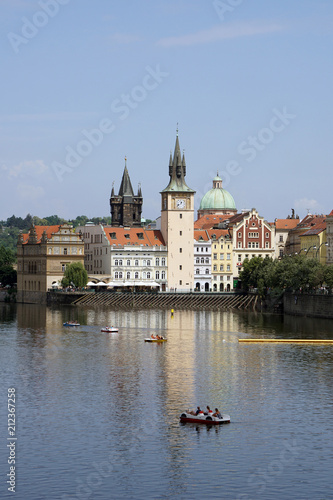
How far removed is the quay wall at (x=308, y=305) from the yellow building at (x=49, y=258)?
165 feet

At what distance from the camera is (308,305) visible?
130 metres

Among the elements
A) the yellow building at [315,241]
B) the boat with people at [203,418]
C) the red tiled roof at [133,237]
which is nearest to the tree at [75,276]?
the red tiled roof at [133,237]

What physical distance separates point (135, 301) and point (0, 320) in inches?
1611

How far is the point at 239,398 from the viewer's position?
202 ft

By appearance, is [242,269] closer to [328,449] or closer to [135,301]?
[135,301]

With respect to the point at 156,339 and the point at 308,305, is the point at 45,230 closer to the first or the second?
the point at 308,305

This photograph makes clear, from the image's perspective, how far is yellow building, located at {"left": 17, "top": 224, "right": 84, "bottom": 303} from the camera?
590 ft

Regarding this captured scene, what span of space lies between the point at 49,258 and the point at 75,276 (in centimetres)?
1146

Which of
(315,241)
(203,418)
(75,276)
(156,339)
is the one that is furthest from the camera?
(315,241)

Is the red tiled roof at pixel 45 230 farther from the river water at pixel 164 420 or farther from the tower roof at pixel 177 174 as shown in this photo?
the river water at pixel 164 420

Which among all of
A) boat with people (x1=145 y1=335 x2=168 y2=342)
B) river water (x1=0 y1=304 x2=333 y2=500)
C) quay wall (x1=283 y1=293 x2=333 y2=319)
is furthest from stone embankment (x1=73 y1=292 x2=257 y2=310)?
river water (x1=0 y1=304 x2=333 y2=500)

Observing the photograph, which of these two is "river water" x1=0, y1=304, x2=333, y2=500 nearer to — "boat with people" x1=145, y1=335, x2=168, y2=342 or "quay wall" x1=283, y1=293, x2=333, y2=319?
"boat with people" x1=145, y1=335, x2=168, y2=342

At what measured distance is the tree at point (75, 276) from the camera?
561 feet

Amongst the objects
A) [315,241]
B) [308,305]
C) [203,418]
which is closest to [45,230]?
[315,241]
